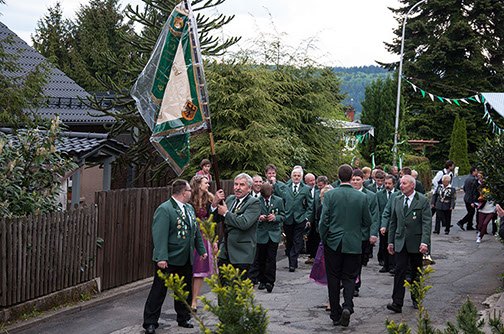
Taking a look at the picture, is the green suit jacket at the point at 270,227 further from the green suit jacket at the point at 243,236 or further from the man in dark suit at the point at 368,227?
the green suit jacket at the point at 243,236

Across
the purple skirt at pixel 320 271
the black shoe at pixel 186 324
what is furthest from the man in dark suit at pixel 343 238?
the black shoe at pixel 186 324

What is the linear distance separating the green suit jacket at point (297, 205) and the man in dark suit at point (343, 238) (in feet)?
13.6

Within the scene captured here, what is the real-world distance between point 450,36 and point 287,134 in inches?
1356

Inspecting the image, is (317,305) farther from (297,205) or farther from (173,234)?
(297,205)

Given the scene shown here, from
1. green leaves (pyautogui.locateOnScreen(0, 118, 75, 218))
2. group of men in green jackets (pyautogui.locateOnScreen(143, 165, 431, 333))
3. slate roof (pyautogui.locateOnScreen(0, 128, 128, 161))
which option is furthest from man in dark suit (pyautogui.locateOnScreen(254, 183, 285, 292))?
slate roof (pyautogui.locateOnScreen(0, 128, 128, 161))

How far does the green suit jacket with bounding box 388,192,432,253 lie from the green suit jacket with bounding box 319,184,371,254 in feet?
3.10

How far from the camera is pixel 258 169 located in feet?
52.4

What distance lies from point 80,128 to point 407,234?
1716 cm

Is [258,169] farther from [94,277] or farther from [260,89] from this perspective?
[94,277]

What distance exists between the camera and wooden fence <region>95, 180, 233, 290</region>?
982 centimetres

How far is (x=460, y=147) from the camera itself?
144 ft

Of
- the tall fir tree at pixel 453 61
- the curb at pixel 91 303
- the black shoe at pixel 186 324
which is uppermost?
the tall fir tree at pixel 453 61

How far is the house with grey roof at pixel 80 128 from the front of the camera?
1416 centimetres

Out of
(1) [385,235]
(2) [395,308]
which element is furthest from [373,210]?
(2) [395,308]
